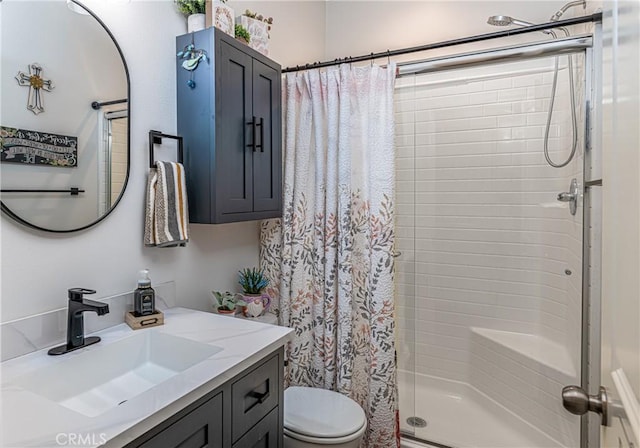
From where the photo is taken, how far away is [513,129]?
2.43 m

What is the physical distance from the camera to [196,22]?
158cm

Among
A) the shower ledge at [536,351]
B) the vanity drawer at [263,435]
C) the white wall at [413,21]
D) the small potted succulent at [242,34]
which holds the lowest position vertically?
the shower ledge at [536,351]

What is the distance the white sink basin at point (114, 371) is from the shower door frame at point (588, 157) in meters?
1.60

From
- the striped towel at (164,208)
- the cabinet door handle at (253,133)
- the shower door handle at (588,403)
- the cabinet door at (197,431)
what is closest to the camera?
the shower door handle at (588,403)

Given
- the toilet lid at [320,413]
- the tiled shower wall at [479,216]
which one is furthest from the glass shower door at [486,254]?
the toilet lid at [320,413]

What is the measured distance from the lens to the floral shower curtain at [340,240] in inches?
74.6

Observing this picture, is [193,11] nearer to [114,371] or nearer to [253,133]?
[253,133]

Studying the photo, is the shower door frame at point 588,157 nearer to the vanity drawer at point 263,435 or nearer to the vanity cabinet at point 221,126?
the vanity cabinet at point 221,126

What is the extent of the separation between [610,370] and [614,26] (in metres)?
0.64

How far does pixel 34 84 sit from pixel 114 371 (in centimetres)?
87

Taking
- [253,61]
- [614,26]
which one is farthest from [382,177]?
[614,26]

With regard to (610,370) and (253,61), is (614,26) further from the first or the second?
(253,61)

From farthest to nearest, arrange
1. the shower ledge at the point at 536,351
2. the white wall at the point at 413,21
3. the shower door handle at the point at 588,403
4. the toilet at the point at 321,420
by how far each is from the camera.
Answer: the white wall at the point at 413,21 < the shower ledge at the point at 536,351 < the toilet at the point at 321,420 < the shower door handle at the point at 588,403

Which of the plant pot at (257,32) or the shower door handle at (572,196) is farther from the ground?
the plant pot at (257,32)
